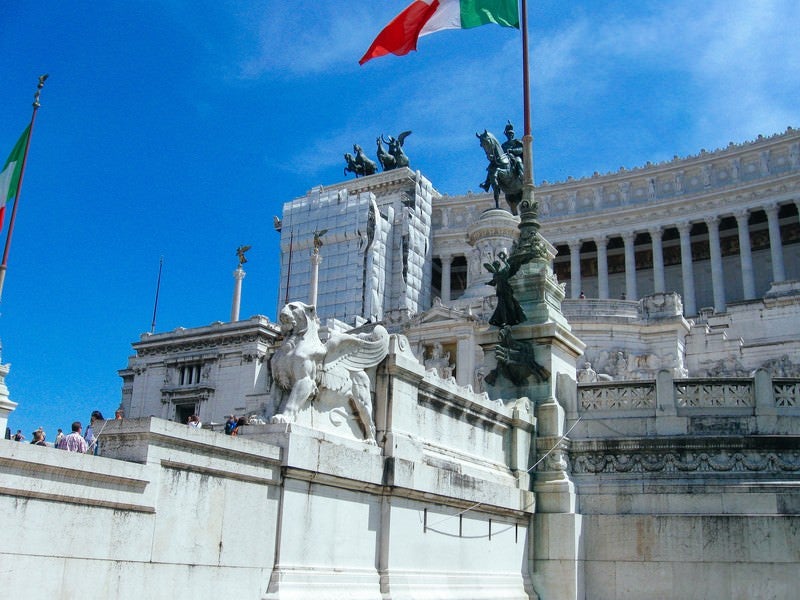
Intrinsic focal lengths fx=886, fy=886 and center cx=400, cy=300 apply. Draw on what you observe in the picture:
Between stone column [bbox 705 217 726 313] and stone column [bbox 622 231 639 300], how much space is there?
20.7ft

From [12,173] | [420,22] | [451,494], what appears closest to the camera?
[451,494]

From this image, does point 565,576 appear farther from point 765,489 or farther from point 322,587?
point 322,587

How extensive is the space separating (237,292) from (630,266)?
33583 millimetres

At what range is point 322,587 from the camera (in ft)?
37.7

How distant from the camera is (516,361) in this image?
17812mm

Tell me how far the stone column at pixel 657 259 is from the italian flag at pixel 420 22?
56.4 meters

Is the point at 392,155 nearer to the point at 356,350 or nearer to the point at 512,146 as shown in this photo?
the point at 512,146

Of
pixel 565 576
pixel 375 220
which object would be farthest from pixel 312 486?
pixel 375 220

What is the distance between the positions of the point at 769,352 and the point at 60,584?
3931 cm

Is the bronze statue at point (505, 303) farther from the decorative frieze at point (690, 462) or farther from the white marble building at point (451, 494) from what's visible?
the decorative frieze at point (690, 462)

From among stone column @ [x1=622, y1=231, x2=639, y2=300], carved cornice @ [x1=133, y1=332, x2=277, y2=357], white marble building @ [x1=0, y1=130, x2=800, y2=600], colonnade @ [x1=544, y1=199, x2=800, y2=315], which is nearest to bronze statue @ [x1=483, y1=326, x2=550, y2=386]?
white marble building @ [x1=0, y1=130, x2=800, y2=600]

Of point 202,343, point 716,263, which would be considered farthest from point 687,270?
point 202,343

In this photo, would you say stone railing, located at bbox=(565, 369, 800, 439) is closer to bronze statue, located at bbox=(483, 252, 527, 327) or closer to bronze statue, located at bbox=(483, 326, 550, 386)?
bronze statue, located at bbox=(483, 326, 550, 386)

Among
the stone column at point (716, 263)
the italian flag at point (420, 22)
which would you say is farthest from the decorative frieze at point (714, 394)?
the stone column at point (716, 263)
